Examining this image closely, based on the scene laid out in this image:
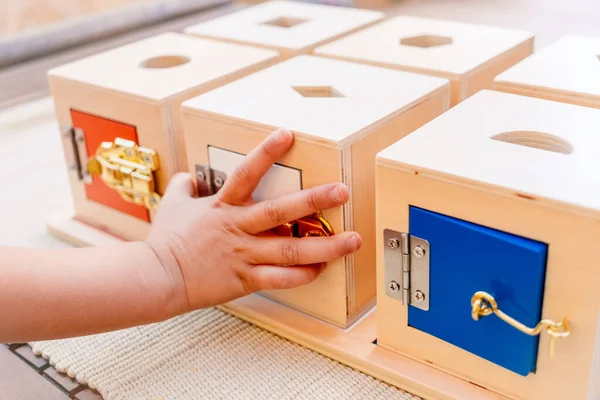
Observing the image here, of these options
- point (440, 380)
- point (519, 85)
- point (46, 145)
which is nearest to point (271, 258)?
point (440, 380)

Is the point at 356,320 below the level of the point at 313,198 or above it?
below

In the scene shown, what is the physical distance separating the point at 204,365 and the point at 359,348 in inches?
4.8

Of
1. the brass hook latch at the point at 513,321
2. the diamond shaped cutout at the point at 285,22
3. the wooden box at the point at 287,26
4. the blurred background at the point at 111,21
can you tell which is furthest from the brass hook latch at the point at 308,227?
the blurred background at the point at 111,21

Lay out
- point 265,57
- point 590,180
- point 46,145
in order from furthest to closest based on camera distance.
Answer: point 46,145
point 265,57
point 590,180

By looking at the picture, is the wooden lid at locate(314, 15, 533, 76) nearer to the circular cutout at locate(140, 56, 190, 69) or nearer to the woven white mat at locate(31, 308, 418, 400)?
A: the circular cutout at locate(140, 56, 190, 69)

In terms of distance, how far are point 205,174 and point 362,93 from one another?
0.15 m

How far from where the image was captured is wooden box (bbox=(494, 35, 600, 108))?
577 mm

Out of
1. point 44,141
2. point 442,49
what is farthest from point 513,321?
point 44,141

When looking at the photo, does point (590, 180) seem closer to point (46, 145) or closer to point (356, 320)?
point (356, 320)

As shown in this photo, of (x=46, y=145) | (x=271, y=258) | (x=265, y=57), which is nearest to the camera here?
(x=271, y=258)

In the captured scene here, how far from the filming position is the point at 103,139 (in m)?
0.71

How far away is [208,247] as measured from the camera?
0.56 m

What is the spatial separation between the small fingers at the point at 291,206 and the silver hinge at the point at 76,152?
10.8 inches

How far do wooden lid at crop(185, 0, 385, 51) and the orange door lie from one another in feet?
0.67
